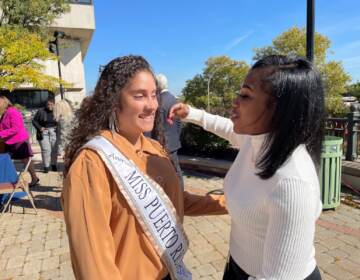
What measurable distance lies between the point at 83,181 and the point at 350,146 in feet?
20.9

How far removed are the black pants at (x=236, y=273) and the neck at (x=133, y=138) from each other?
2.47ft

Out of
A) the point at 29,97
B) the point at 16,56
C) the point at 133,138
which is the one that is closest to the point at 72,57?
the point at 29,97

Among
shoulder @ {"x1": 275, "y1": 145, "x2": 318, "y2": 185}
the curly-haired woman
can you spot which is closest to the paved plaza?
the curly-haired woman

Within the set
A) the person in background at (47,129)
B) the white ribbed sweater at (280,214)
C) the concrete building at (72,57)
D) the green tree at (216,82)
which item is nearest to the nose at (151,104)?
the white ribbed sweater at (280,214)

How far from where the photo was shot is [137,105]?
1.47m

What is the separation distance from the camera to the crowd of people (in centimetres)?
116

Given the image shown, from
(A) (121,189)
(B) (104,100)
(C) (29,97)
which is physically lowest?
(A) (121,189)

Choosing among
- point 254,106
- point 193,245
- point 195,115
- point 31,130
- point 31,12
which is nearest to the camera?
point 254,106

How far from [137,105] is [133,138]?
0.19m

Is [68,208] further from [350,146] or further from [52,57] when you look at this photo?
[52,57]

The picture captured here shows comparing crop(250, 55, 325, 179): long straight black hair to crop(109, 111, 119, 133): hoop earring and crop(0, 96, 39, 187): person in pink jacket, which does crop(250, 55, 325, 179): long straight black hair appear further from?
crop(0, 96, 39, 187): person in pink jacket

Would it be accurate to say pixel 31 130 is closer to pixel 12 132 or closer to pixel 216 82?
pixel 12 132

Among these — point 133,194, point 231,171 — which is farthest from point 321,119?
point 133,194

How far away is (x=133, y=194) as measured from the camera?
139 cm
